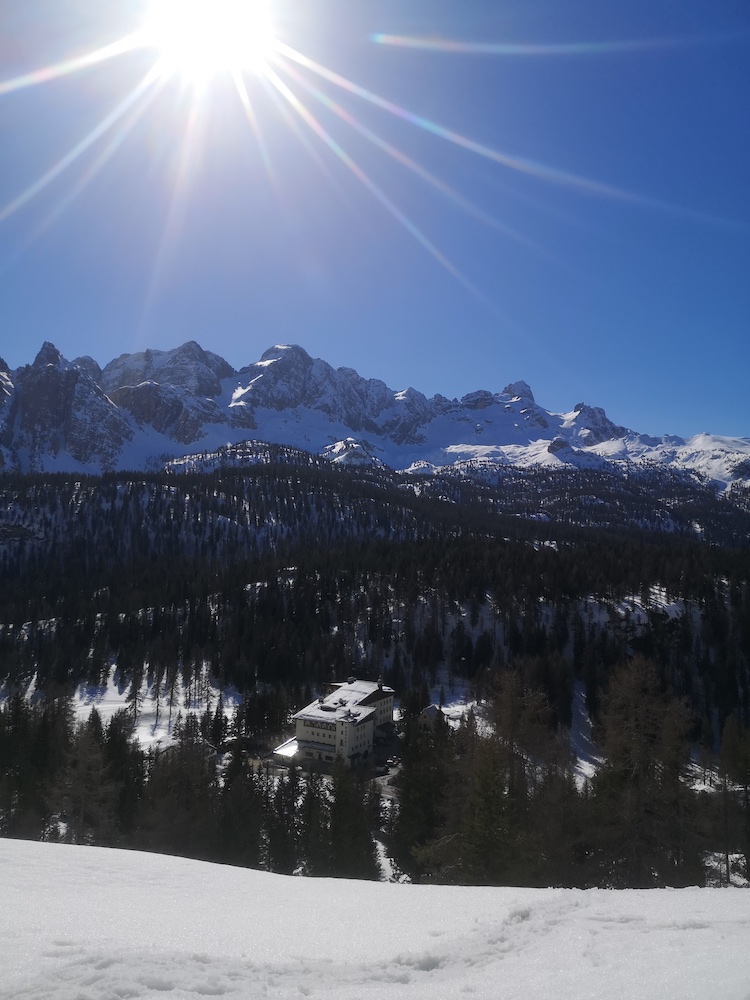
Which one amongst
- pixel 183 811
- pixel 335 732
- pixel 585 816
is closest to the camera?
pixel 585 816

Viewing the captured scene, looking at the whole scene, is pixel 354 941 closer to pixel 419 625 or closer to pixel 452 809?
pixel 452 809

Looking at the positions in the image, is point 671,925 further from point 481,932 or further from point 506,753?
point 506,753

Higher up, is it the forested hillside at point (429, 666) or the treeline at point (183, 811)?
the forested hillside at point (429, 666)

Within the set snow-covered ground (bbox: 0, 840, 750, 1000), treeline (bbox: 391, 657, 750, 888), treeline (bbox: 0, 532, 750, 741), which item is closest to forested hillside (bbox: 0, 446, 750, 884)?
treeline (bbox: 391, 657, 750, 888)

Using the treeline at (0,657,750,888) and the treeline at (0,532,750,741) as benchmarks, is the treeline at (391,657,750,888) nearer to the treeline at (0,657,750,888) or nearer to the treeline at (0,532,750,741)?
the treeline at (0,657,750,888)

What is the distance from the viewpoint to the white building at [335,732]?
52500mm

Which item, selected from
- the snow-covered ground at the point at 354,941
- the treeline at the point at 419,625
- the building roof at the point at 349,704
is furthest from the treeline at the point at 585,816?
the treeline at the point at 419,625

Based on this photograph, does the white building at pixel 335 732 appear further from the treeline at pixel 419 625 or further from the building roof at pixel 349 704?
the treeline at pixel 419 625

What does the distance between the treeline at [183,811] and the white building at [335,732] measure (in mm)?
15392

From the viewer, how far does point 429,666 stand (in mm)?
83125

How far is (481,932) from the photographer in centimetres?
844

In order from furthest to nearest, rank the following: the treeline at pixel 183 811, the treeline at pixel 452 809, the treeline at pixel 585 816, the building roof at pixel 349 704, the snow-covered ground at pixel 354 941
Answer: the building roof at pixel 349 704, the treeline at pixel 183 811, the treeline at pixel 452 809, the treeline at pixel 585 816, the snow-covered ground at pixel 354 941

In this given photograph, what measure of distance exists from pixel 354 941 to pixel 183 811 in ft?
87.6

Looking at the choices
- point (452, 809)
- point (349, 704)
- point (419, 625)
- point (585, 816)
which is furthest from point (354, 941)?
point (419, 625)
